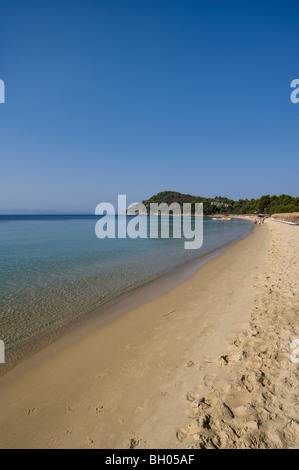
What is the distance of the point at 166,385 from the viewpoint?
376cm

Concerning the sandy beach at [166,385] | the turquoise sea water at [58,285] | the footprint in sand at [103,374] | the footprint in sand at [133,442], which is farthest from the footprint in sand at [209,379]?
the turquoise sea water at [58,285]

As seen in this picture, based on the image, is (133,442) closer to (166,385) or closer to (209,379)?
(166,385)

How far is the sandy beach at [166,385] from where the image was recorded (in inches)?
112

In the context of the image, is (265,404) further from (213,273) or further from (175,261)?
(175,261)

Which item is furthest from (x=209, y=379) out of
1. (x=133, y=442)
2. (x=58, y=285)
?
(x=58, y=285)

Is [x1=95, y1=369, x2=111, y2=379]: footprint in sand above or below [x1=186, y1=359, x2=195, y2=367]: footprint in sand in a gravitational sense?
below

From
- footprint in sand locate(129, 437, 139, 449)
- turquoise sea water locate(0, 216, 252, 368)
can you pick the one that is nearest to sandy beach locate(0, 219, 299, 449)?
footprint in sand locate(129, 437, 139, 449)

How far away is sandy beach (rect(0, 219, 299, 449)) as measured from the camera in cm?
286

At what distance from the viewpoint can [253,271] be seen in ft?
37.3

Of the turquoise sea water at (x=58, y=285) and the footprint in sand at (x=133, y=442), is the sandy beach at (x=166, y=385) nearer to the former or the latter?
the footprint in sand at (x=133, y=442)

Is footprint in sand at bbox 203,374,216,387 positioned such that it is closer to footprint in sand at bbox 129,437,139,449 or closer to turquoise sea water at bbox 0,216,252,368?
footprint in sand at bbox 129,437,139,449

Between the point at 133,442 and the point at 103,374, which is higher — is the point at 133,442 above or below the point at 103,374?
above

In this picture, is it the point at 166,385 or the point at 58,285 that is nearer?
the point at 166,385

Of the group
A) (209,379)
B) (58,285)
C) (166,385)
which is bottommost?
(58,285)
